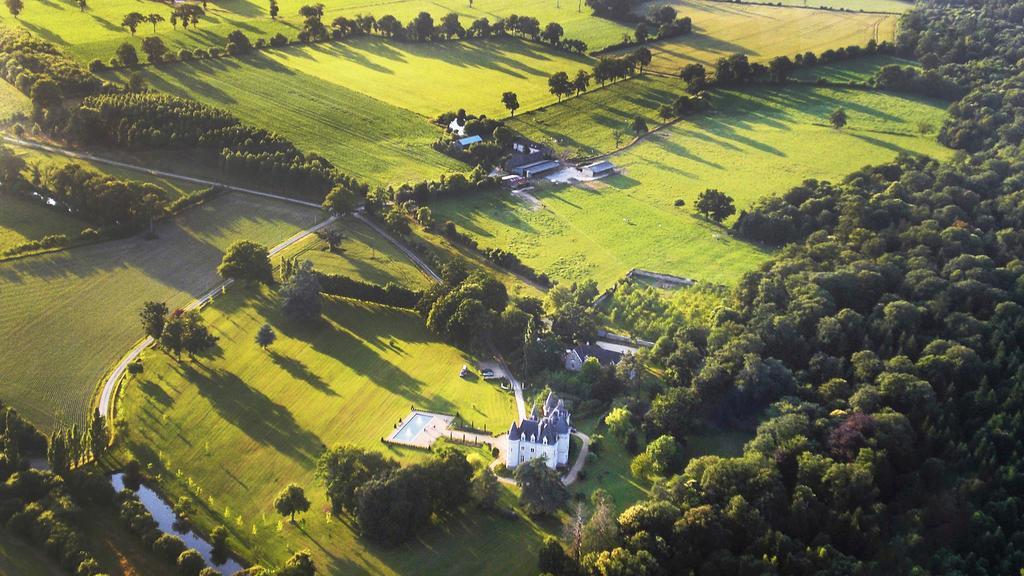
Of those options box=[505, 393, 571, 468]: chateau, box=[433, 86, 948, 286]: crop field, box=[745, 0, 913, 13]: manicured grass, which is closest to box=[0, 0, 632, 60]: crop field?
box=[433, 86, 948, 286]: crop field

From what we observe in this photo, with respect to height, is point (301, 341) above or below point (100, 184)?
below

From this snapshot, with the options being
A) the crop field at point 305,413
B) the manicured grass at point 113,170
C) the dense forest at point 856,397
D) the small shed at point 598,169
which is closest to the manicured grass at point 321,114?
the small shed at point 598,169

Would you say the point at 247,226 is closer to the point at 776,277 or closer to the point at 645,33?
the point at 776,277

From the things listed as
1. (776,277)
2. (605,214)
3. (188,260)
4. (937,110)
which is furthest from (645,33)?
(188,260)

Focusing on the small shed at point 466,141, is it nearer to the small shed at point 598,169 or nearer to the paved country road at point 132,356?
the small shed at point 598,169

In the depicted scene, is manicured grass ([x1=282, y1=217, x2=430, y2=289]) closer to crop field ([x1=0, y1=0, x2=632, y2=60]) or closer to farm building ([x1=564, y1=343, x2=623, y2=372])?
farm building ([x1=564, y1=343, x2=623, y2=372])

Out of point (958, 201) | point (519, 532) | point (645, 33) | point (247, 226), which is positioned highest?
point (645, 33)
